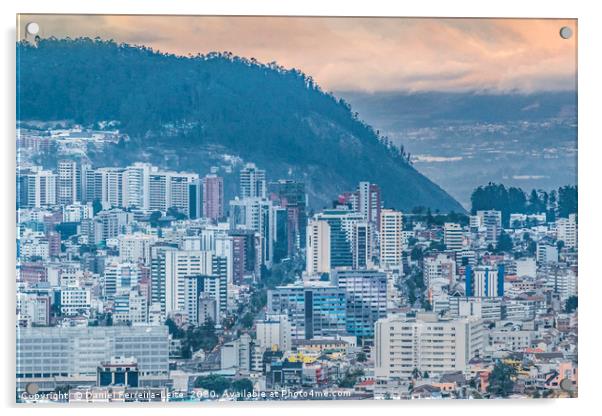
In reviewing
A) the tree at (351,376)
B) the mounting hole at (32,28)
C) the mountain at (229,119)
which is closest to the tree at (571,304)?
the mountain at (229,119)

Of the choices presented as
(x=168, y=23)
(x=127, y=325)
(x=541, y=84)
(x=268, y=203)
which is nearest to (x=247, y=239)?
(x=268, y=203)

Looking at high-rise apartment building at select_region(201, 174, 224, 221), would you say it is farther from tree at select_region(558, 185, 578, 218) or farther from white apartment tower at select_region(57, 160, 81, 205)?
tree at select_region(558, 185, 578, 218)

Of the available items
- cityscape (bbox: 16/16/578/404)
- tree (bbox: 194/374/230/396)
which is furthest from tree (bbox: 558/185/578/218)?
tree (bbox: 194/374/230/396)

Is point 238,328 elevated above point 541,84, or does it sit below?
below

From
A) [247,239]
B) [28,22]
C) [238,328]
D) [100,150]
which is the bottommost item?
[238,328]

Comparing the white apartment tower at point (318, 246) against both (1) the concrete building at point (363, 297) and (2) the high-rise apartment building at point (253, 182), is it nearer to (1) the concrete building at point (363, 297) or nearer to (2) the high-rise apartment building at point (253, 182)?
(1) the concrete building at point (363, 297)

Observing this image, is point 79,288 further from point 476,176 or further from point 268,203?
point 476,176
